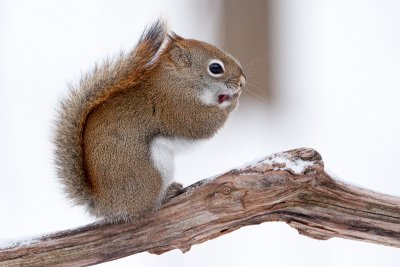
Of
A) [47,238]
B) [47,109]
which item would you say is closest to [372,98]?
[47,109]

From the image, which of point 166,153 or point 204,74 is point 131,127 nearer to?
point 166,153

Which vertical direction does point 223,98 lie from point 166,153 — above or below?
above

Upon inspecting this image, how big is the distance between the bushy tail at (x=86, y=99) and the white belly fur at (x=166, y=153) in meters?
0.16

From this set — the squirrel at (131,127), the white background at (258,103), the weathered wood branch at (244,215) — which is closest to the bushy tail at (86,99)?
the squirrel at (131,127)

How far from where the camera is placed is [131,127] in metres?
1.78

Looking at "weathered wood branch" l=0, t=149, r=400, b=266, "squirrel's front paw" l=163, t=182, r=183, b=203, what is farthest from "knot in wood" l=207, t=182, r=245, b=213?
"squirrel's front paw" l=163, t=182, r=183, b=203

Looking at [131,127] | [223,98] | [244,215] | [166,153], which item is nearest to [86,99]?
[131,127]

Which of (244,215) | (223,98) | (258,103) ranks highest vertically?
(258,103)

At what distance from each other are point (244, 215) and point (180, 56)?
1.43 feet

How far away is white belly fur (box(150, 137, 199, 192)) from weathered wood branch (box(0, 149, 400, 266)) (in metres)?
0.06

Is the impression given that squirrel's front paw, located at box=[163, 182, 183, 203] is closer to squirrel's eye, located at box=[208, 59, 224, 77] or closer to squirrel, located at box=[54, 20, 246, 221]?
squirrel, located at box=[54, 20, 246, 221]

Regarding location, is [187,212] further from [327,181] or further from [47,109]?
[47,109]

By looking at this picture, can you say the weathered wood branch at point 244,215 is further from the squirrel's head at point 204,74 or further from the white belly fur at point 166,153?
the squirrel's head at point 204,74

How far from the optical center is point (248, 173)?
167 cm
